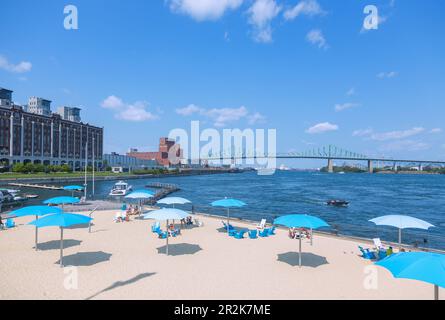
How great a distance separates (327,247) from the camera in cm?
1538

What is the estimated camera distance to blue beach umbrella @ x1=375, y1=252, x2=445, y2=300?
5641 millimetres

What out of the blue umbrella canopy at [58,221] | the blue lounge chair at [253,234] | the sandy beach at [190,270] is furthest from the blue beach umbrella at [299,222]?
the blue umbrella canopy at [58,221]

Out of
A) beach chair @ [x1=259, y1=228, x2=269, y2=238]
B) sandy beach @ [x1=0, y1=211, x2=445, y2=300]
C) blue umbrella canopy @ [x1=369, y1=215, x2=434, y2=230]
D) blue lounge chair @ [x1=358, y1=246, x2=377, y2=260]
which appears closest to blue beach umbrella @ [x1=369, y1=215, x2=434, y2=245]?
blue umbrella canopy @ [x1=369, y1=215, x2=434, y2=230]

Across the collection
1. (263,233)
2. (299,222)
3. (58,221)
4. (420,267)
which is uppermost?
(420,267)

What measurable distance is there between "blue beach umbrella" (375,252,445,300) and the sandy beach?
3360 millimetres

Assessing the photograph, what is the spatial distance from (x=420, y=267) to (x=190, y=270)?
765 cm

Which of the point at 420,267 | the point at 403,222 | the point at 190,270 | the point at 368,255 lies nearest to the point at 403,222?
the point at 403,222

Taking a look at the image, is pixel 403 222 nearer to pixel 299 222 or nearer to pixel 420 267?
pixel 299 222

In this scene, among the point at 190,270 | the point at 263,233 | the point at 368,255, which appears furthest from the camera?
the point at 263,233

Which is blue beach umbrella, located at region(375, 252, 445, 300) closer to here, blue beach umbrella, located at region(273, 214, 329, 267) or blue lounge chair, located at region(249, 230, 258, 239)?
blue beach umbrella, located at region(273, 214, 329, 267)

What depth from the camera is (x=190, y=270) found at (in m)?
11.3

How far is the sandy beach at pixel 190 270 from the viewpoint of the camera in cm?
927

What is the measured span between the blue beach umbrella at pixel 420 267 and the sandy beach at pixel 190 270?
11.0 feet

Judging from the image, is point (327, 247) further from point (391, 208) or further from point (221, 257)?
point (391, 208)
